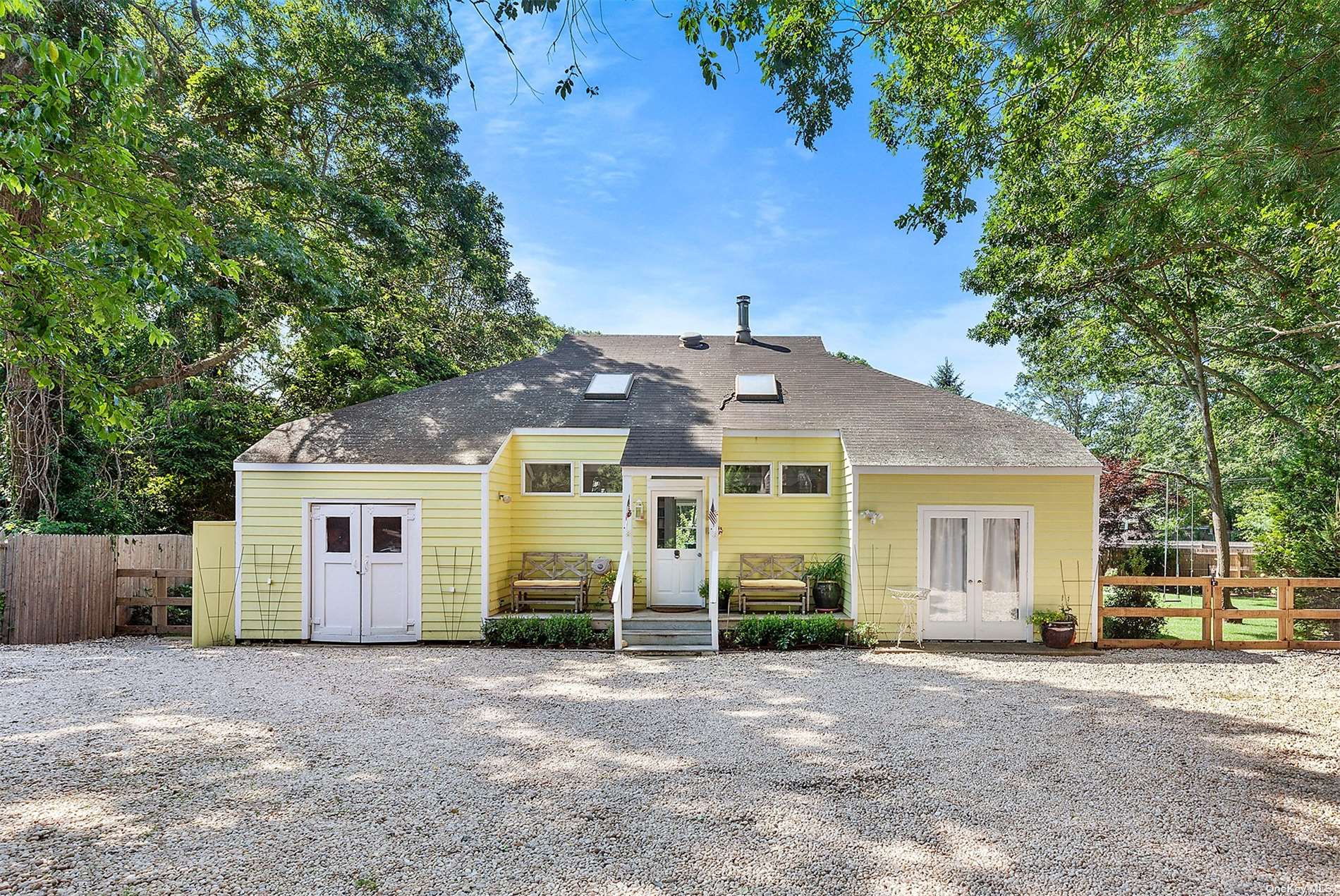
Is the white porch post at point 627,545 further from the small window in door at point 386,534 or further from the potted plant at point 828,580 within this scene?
the small window in door at point 386,534

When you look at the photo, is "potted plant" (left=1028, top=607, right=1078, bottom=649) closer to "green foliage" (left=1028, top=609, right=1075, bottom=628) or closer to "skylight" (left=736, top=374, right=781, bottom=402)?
"green foliage" (left=1028, top=609, right=1075, bottom=628)

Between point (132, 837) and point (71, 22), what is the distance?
470 inches

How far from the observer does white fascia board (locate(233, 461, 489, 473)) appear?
34.6ft

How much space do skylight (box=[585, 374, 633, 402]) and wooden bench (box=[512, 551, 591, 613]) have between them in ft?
10.3

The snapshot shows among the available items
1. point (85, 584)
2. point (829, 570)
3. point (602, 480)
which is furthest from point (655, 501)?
point (85, 584)

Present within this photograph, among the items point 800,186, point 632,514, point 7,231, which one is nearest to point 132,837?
point 7,231

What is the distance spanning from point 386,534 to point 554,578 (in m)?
2.83

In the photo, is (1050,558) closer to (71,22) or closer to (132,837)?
(132,837)

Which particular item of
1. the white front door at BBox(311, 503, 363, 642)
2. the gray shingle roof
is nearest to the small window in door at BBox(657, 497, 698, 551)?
the gray shingle roof

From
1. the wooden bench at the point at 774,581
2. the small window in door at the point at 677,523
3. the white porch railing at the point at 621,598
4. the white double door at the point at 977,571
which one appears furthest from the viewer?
the small window in door at the point at 677,523

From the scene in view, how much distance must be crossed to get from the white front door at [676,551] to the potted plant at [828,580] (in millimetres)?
1967

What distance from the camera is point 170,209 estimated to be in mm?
5832

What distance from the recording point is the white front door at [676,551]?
11.6m

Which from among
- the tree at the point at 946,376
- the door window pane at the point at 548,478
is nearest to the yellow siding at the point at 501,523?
the door window pane at the point at 548,478
